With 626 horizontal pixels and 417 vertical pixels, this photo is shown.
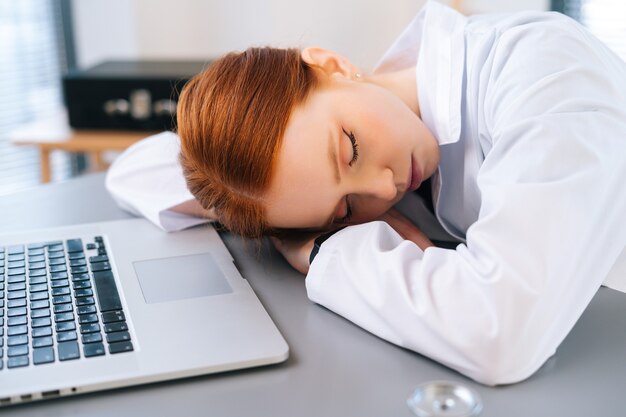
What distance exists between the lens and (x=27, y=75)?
2.47m

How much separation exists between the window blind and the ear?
1.79 metres

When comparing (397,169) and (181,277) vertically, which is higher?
(397,169)

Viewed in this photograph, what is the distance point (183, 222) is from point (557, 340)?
52 cm

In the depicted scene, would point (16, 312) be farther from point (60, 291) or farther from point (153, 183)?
point (153, 183)

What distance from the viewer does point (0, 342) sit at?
2.12ft

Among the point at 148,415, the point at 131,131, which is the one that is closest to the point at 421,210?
the point at 148,415

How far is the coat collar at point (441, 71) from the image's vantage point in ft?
2.83

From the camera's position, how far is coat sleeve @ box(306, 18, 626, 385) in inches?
23.3

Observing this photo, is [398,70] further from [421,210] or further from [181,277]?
[181,277]

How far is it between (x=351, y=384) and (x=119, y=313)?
0.24m

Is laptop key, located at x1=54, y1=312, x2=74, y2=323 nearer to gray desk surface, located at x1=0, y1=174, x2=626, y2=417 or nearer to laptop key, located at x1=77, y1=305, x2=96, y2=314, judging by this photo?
laptop key, located at x1=77, y1=305, x2=96, y2=314

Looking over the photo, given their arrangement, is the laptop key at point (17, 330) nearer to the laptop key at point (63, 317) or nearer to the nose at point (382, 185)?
the laptop key at point (63, 317)

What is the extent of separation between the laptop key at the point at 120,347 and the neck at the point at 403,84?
463 mm

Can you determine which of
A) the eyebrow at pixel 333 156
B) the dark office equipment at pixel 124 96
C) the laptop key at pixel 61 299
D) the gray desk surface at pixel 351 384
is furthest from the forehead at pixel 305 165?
the dark office equipment at pixel 124 96
